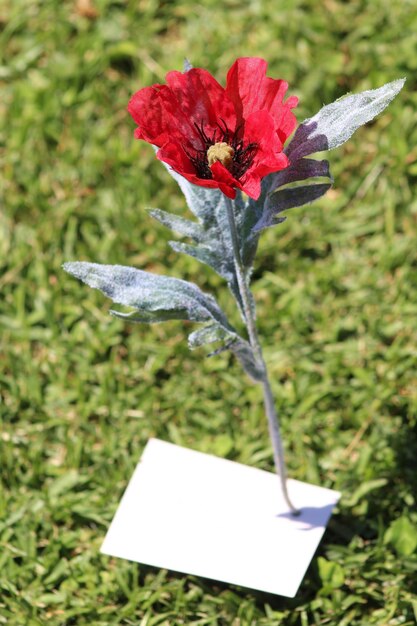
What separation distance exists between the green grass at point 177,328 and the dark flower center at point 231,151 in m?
1.19

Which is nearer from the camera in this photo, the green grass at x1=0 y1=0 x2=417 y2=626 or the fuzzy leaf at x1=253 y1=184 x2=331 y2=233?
the fuzzy leaf at x1=253 y1=184 x2=331 y2=233

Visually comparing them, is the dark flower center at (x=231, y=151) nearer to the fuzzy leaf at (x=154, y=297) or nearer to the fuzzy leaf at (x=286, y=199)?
the fuzzy leaf at (x=286, y=199)

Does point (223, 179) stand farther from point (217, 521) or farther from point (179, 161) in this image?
point (217, 521)

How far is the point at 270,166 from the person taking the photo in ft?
4.96

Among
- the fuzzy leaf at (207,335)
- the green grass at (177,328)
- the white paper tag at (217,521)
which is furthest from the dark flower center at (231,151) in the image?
→ the green grass at (177,328)

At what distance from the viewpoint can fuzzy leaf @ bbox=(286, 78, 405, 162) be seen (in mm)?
1643

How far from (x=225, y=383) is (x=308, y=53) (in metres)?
1.39

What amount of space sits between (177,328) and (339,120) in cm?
138

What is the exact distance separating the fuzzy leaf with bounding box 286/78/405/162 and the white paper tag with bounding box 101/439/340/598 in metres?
1.09

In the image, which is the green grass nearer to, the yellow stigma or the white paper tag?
the white paper tag

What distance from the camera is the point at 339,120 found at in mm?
1666

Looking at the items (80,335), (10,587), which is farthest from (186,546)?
(80,335)

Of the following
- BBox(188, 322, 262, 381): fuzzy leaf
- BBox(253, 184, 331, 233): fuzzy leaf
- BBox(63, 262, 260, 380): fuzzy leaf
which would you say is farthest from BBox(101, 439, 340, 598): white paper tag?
BBox(253, 184, 331, 233): fuzzy leaf

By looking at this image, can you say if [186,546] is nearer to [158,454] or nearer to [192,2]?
[158,454]
